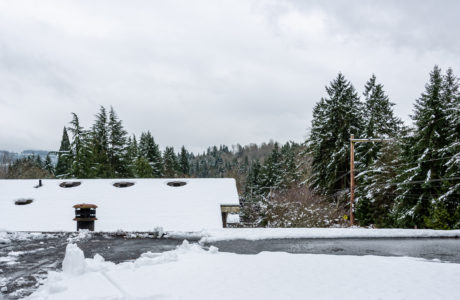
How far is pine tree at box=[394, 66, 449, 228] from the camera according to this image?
722 inches

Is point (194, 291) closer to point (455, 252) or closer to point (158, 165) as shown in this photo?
point (455, 252)

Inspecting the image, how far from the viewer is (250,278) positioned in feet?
19.3

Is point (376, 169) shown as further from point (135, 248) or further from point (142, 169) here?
point (142, 169)

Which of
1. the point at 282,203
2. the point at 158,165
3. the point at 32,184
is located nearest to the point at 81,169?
the point at 158,165

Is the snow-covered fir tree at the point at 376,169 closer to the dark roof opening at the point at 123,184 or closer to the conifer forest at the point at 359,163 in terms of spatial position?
the conifer forest at the point at 359,163

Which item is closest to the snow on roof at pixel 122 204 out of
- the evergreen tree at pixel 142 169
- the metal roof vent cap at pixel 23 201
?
the metal roof vent cap at pixel 23 201

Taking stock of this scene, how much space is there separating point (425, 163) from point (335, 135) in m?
12.0

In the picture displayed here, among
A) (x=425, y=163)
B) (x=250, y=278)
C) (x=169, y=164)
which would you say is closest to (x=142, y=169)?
(x=169, y=164)

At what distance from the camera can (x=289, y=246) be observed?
955cm

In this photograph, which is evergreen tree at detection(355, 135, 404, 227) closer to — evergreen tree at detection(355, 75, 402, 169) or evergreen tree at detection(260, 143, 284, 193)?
evergreen tree at detection(355, 75, 402, 169)

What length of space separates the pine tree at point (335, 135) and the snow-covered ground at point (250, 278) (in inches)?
876

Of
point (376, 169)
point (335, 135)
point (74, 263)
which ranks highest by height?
point (335, 135)

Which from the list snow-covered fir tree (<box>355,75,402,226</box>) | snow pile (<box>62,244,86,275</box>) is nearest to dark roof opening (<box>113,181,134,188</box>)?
snow pile (<box>62,244,86,275</box>)

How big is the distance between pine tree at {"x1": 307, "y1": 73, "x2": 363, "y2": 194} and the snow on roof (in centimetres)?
1446
